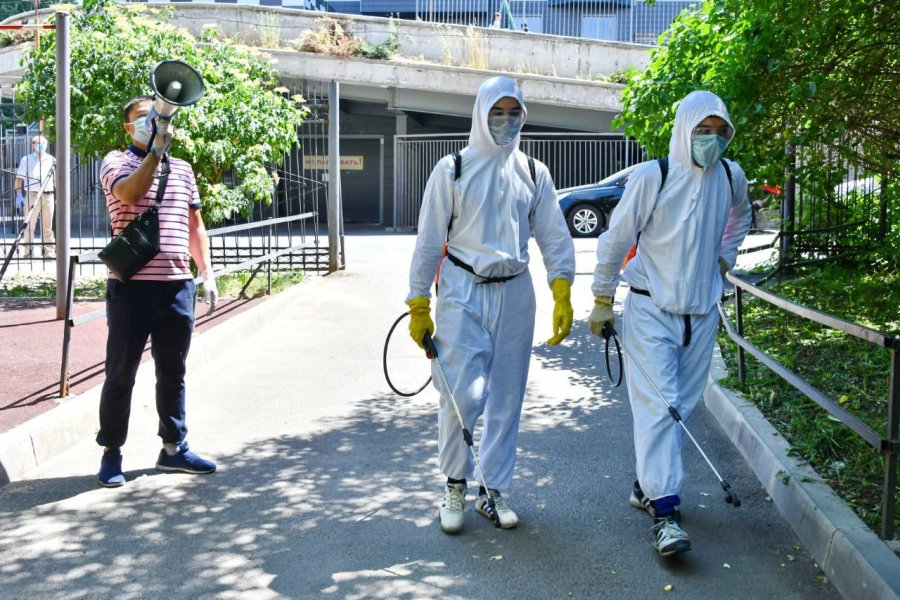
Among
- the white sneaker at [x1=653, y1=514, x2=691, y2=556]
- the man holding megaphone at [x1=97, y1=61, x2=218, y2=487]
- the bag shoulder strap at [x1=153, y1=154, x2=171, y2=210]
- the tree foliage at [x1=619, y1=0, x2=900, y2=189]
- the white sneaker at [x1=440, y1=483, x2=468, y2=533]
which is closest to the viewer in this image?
the white sneaker at [x1=653, y1=514, x2=691, y2=556]

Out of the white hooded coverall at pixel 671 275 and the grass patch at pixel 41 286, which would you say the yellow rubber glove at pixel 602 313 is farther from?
the grass patch at pixel 41 286

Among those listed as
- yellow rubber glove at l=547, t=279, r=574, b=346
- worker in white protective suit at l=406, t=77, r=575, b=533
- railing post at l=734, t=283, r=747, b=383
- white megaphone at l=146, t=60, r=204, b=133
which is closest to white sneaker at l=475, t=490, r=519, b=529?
worker in white protective suit at l=406, t=77, r=575, b=533

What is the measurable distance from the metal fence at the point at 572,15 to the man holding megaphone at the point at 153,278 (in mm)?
28460

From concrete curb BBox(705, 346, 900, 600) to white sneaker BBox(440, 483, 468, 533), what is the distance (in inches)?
61.5

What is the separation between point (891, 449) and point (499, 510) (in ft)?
5.73

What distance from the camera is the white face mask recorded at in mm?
5422

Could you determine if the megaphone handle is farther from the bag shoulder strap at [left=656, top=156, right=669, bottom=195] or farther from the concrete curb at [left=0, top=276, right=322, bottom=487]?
the bag shoulder strap at [left=656, top=156, right=669, bottom=195]

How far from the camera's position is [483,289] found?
4.83 metres

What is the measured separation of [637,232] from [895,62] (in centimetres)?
406

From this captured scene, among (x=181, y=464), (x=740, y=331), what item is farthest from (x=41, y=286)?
(x=740, y=331)

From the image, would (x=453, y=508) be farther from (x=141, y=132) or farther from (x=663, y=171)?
(x=141, y=132)

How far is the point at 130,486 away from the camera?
218 inches

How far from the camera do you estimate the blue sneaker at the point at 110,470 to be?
550 centimetres

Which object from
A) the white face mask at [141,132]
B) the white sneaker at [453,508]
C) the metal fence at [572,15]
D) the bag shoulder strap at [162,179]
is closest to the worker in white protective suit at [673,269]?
the white sneaker at [453,508]
